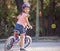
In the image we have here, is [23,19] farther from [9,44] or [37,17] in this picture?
[37,17]

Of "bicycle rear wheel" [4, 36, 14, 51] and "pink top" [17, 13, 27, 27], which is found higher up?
"pink top" [17, 13, 27, 27]

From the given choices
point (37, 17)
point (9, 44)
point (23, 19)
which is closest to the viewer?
point (23, 19)

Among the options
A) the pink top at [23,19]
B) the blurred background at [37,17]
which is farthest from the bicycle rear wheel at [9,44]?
the blurred background at [37,17]

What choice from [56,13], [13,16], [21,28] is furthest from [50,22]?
[21,28]

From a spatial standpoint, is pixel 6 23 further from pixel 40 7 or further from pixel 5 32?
pixel 40 7

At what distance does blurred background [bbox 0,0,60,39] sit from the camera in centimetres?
1203

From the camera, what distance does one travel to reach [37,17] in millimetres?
12344

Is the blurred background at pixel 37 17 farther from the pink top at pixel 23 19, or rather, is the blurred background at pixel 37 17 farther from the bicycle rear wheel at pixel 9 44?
the pink top at pixel 23 19

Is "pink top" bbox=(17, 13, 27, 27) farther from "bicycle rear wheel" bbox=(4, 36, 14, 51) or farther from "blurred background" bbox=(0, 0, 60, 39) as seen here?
"blurred background" bbox=(0, 0, 60, 39)

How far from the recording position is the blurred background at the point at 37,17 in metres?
12.0

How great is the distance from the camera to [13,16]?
12016 millimetres

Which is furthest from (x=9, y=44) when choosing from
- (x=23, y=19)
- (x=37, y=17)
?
(x=37, y=17)

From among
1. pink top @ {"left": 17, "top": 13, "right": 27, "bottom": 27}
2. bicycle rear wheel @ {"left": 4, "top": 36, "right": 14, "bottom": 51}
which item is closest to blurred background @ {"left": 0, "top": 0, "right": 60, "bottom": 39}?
bicycle rear wheel @ {"left": 4, "top": 36, "right": 14, "bottom": 51}

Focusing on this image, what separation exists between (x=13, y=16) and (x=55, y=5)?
6.52 feet
